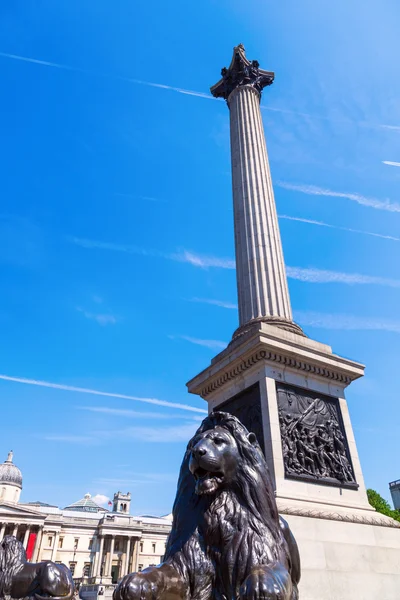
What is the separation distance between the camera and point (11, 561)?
578 cm

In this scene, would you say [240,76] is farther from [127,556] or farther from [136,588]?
[127,556]

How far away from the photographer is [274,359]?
8.80 meters

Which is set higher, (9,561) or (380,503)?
(380,503)

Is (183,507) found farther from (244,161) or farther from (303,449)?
(244,161)

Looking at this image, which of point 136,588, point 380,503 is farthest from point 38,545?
point 136,588

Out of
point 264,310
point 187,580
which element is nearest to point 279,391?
point 264,310

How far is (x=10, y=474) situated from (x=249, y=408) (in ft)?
273

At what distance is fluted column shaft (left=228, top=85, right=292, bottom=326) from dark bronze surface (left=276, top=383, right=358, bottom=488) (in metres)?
2.47

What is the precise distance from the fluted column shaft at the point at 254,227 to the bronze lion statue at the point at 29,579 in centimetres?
689

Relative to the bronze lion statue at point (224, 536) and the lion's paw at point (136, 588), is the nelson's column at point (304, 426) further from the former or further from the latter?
the lion's paw at point (136, 588)

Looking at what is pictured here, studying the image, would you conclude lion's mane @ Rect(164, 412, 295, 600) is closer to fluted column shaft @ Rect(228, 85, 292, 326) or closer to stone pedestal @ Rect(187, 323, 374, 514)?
stone pedestal @ Rect(187, 323, 374, 514)

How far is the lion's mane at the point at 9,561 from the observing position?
5613 millimetres

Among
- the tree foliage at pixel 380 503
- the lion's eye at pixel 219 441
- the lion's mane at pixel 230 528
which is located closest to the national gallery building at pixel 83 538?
the tree foliage at pixel 380 503

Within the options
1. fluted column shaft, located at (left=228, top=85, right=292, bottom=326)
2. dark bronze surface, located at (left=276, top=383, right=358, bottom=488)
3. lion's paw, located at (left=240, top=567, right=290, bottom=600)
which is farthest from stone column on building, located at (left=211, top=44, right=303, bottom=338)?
lion's paw, located at (left=240, top=567, right=290, bottom=600)
